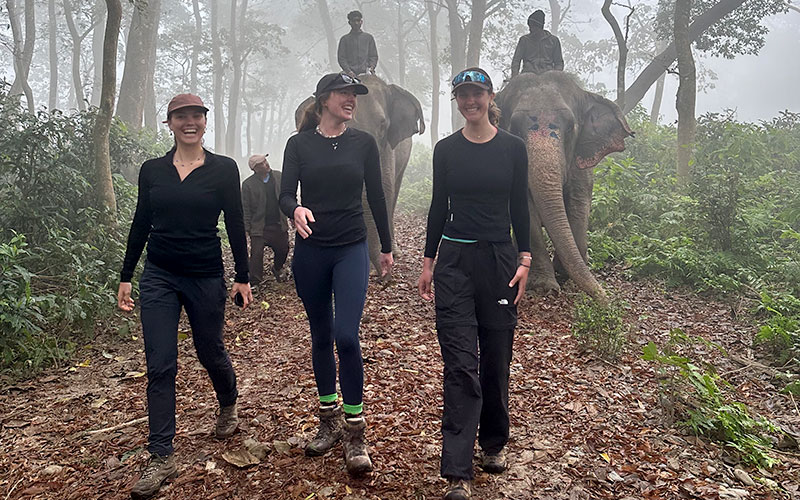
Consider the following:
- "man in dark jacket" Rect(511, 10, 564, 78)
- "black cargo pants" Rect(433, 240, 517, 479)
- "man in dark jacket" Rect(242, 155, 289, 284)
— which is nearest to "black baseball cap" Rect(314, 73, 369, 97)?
"black cargo pants" Rect(433, 240, 517, 479)

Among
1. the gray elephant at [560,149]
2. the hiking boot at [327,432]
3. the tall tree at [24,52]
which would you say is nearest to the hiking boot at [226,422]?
the hiking boot at [327,432]

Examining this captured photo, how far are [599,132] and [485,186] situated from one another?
16.7ft

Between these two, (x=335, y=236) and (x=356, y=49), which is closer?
(x=335, y=236)

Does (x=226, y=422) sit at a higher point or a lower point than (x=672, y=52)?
lower

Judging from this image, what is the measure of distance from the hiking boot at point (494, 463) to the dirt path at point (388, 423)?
46 mm

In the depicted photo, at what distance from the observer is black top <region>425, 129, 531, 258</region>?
347 cm

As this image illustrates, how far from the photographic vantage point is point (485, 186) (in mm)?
3463

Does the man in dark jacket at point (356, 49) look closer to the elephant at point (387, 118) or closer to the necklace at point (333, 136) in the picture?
the elephant at point (387, 118)

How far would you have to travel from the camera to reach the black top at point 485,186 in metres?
3.47

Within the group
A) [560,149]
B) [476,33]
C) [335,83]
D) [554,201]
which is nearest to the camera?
[335,83]

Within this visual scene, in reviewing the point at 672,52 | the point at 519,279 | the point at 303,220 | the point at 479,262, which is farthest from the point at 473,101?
the point at 672,52

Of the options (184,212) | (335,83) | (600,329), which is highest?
(335,83)

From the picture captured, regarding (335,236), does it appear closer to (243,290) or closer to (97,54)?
(243,290)

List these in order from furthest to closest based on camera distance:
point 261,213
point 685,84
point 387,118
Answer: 1. point 685,84
2. point 387,118
3. point 261,213
